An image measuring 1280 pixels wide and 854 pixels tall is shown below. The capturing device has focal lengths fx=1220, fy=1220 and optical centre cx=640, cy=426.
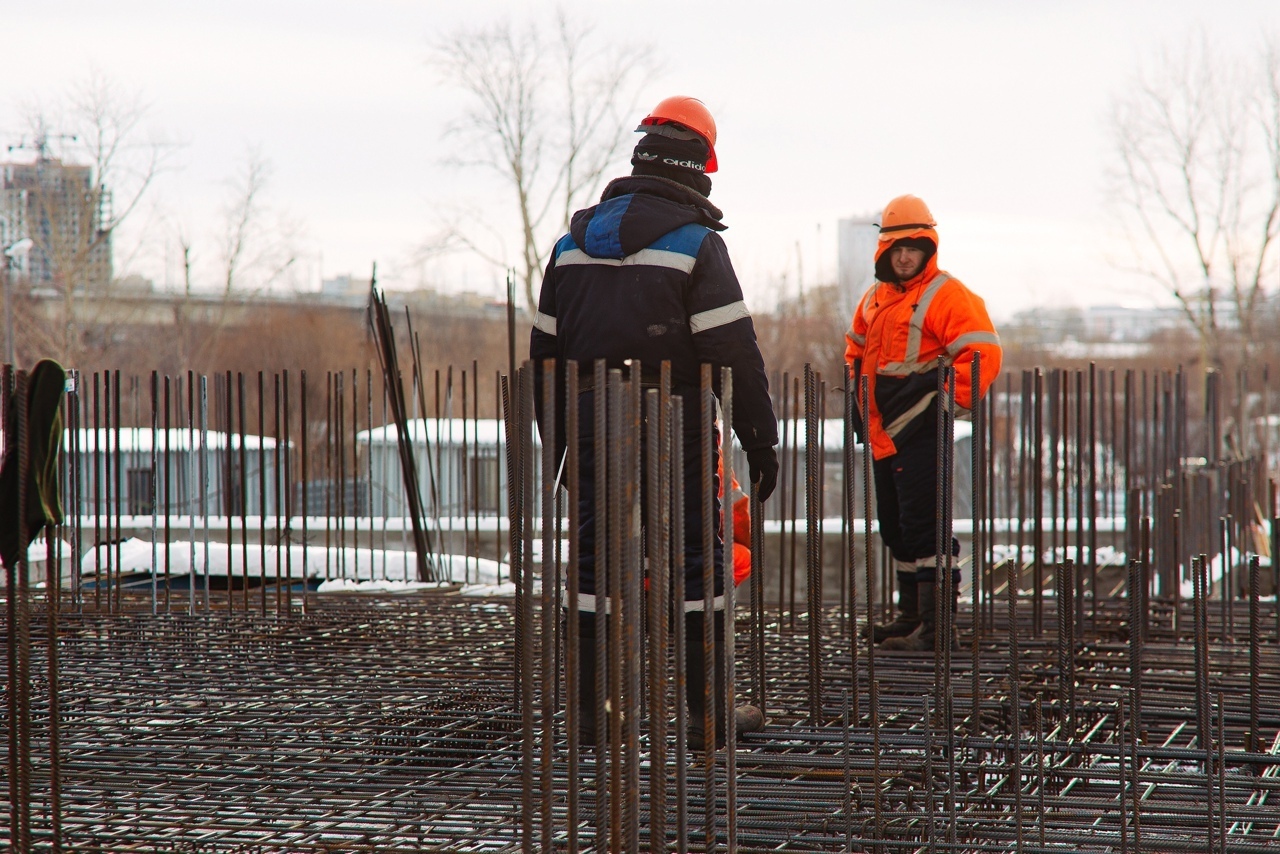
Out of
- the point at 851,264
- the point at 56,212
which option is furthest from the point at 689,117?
the point at 851,264

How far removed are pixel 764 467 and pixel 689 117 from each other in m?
1.06

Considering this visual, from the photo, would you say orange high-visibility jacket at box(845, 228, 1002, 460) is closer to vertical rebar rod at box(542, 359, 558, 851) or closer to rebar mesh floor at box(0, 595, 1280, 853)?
rebar mesh floor at box(0, 595, 1280, 853)

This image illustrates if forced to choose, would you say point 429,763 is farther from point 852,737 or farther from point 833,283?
point 833,283

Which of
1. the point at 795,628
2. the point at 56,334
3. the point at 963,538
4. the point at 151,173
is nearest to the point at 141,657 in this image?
the point at 795,628

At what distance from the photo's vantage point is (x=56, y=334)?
23.3m

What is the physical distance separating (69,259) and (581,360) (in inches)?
844

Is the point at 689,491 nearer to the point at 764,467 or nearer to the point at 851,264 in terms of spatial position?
the point at 764,467

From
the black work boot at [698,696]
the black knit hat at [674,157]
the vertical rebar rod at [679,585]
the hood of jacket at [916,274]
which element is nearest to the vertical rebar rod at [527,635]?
the vertical rebar rod at [679,585]

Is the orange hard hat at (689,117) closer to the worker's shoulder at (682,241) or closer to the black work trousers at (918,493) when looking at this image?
the worker's shoulder at (682,241)

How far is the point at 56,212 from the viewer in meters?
22.2

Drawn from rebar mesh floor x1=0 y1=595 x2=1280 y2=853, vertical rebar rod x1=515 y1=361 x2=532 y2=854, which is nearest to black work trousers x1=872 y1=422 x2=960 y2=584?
rebar mesh floor x1=0 y1=595 x2=1280 y2=853

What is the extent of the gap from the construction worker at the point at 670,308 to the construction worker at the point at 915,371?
1467mm

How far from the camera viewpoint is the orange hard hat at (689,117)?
360 cm

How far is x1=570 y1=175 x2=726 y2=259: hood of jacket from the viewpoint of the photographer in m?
3.46
